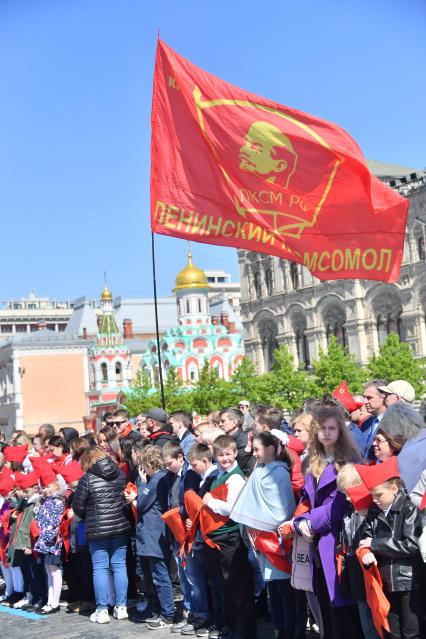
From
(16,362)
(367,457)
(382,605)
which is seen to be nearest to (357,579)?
(382,605)

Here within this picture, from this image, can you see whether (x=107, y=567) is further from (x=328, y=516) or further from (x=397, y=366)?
(x=397, y=366)

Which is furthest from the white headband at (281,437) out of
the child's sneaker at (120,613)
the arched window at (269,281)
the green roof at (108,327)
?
the green roof at (108,327)

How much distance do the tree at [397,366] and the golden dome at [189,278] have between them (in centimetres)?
3131

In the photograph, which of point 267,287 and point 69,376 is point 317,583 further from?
point 69,376

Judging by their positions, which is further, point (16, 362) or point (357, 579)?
point (16, 362)

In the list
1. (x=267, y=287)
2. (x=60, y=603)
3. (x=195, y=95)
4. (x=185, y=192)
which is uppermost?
(x=267, y=287)

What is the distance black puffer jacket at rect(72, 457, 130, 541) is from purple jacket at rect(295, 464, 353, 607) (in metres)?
2.99

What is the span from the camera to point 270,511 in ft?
23.5

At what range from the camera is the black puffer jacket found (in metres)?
9.09

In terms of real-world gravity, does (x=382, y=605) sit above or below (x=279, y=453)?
below

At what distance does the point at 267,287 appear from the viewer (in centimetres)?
5359

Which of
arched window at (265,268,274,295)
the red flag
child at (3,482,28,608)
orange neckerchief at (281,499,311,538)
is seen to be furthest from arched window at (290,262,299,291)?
orange neckerchief at (281,499,311,538)

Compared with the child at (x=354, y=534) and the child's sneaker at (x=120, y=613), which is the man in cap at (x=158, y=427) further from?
the child at (x=354, y=534)

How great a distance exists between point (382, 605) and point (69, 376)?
75.0m
